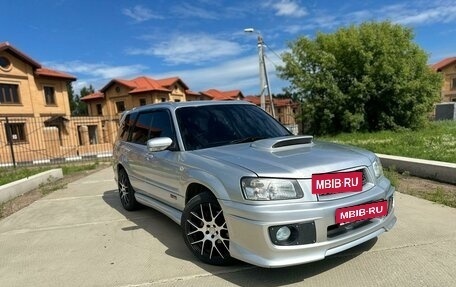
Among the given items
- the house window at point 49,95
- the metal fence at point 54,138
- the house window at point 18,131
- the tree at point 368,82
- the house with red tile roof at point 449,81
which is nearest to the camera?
the tree at point 368,82

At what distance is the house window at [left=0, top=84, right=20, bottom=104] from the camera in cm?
2498

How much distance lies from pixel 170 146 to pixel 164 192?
609 mm

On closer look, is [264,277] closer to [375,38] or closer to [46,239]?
[46,239]

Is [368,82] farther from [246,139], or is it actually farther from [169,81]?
[169,81]

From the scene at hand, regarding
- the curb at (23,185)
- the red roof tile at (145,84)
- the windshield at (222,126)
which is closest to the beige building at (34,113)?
the red roof tile at (145,84)

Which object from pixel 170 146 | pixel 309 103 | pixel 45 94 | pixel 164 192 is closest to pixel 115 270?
pixel 164 192

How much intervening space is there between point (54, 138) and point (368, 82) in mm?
17759

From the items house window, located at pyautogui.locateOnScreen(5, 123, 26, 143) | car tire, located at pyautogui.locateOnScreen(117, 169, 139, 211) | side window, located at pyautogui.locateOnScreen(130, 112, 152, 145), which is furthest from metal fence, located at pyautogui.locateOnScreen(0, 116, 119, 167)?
side window, located at pyautogui.locateOnScreen(130, 112, 152, 145)

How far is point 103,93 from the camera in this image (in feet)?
142

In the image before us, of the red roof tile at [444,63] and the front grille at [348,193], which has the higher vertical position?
the red roof tile at [444,63]

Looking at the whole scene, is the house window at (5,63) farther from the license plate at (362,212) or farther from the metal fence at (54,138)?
the license plate at (362,212)

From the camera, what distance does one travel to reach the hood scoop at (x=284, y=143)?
3.41 meters

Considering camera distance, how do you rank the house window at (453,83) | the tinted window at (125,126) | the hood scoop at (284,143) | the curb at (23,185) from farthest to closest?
the house window at (453,83), the curb at (23,185), the tinted window at (125,126), the hood scoop at (284,143)

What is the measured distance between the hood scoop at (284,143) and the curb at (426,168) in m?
3.75
